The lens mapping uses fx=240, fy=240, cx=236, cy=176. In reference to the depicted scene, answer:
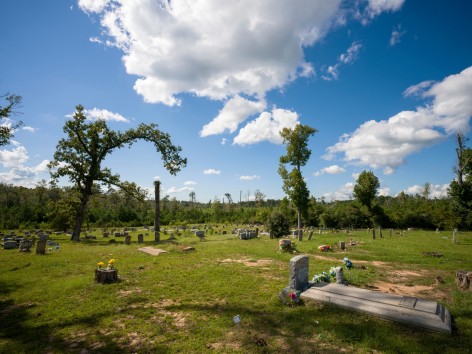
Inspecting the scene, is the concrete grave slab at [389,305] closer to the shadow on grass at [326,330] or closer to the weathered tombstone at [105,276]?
the shadow on grass at [326,330]

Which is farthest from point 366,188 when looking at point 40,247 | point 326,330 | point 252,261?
point 40,247

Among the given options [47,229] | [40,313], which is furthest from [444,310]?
[47,229]

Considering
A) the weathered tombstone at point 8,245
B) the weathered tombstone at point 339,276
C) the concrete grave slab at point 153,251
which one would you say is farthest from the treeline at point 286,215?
the weathered tombstone at point 339,276

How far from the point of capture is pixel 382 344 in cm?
500

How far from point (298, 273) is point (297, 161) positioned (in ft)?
80.6

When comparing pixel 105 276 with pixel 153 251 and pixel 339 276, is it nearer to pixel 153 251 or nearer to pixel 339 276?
pixel 153 251

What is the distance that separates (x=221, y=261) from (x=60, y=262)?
8602 mm

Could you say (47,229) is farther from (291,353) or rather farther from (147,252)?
(291,353)

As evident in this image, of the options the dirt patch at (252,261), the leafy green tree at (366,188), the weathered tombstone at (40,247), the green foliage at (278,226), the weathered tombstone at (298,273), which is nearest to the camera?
the weathered tombstone at (298,273)

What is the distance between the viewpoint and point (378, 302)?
246 inches

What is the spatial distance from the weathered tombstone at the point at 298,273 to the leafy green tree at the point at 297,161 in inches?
897

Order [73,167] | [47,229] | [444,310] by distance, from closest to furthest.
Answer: [444,310] < [73,167] < [47,229]

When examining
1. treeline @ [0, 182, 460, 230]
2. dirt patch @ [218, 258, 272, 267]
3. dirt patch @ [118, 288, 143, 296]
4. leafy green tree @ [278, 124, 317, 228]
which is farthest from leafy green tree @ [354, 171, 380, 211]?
dirt patch @ [118, 288, 143, 296]

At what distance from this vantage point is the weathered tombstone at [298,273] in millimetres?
7598
